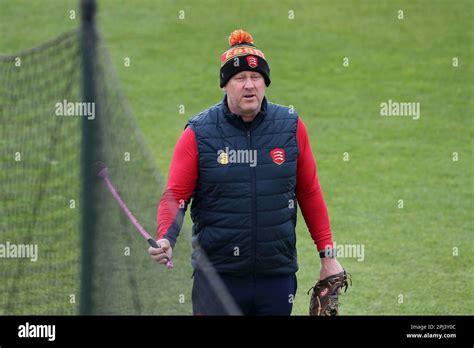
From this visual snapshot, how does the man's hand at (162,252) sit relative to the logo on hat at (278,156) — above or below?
below

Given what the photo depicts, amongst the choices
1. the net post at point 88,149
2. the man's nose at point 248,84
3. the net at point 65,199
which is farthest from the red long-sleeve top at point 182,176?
the net post at point 88,149

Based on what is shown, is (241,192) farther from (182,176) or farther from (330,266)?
(330,266)

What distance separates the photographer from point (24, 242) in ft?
26.7

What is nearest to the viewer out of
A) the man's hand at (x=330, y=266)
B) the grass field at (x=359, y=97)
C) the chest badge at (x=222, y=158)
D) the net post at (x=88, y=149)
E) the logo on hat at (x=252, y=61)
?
the net post at (x=88, y=149)

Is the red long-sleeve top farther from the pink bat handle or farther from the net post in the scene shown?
the net post

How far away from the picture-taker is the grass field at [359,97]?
1045 centimetres

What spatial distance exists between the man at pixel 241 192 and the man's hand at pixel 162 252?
13 mm

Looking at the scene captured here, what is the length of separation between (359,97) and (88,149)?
1107cm

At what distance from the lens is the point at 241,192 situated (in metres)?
6.04

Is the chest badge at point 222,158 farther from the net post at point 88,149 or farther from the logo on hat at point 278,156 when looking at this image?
the net post at point 88,149

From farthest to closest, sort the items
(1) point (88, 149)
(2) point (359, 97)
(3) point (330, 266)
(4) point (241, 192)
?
(2) point (359, 97), (3) point (330, 266), (4) point (241, 192), (1) point (88, 149)

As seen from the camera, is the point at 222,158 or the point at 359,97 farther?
the point at 359,97

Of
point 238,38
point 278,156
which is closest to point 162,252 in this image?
point 278,156

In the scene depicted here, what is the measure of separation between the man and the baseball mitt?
38cm
